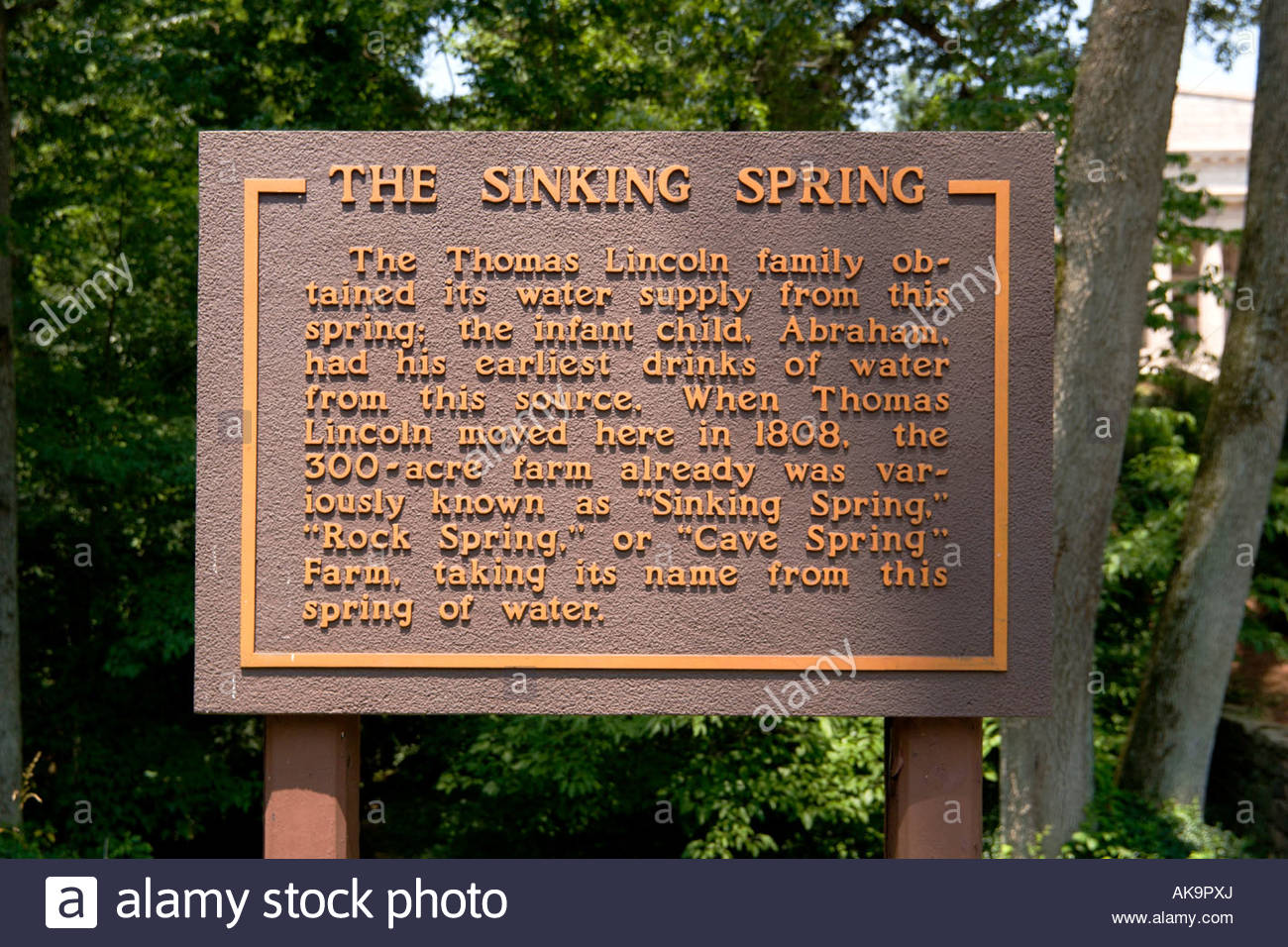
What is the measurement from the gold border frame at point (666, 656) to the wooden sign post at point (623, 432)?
13 millimetres

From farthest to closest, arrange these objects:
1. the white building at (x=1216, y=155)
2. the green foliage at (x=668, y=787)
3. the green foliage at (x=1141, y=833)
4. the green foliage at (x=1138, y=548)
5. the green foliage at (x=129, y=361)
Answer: the white building at (x=1216, y=155) < the green foliage at (x=1138, y=548) < the green foliage at (x=129, y=361) < the green foliage at (x=668, y=787) < the green foliage at (x=1141, y=833)

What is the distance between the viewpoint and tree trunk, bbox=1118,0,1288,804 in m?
8.94

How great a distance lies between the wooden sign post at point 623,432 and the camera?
4.76 meters

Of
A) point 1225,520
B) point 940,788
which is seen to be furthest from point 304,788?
point 1225,520

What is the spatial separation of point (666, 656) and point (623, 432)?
98 centimetres

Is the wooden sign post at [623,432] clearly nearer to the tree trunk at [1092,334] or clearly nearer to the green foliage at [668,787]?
the tree trunk at [1092,334]

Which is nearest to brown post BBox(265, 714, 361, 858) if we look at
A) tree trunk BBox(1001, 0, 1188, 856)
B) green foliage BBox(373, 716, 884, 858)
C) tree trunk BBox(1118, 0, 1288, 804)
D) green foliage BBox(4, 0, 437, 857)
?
green foliage BBox(373, 716, 884, 858)

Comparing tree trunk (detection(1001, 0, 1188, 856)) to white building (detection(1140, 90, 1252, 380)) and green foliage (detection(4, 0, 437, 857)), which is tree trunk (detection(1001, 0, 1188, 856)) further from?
white building (detection(1140, 90, 1252, 380))

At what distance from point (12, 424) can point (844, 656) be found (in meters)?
7.85

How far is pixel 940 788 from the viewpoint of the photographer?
16.1ft

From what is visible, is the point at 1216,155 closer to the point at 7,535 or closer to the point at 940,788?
the point at 940,788

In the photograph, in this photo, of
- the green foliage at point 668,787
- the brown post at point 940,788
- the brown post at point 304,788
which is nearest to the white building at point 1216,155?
the green foliage at point 668,787

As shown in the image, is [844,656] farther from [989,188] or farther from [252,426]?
[252,426]

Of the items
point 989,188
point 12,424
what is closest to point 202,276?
point 989,188
